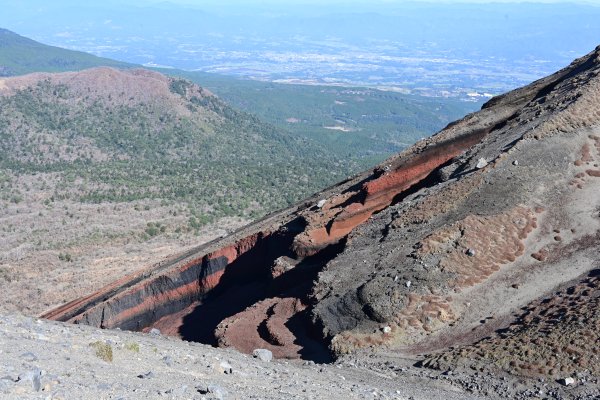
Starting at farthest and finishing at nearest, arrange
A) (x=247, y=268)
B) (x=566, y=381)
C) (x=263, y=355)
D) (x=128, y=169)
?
1. (x=128, y=169)
2. (x=247, y=268)
3. (x=263, y=355)
4. (x=566, y=381)

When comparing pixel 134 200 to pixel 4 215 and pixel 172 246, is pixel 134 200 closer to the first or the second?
pixel 4 215

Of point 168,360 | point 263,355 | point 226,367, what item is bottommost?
point 263,355

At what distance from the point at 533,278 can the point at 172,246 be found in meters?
37.5

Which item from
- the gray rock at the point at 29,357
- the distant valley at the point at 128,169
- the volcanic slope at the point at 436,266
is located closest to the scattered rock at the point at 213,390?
the gray rock at the point at 29,357

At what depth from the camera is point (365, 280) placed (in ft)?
69.2

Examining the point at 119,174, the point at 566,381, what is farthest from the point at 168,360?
the point at 119,174

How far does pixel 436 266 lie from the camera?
20578 mm

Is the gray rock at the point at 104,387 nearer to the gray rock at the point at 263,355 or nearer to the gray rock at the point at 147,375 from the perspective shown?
the gray rock at the point at 147,375

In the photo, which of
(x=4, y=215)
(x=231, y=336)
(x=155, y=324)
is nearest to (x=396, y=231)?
(x=231, y=336)

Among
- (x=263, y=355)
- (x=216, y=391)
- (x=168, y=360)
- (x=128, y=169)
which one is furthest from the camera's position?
(x=128, y=169)

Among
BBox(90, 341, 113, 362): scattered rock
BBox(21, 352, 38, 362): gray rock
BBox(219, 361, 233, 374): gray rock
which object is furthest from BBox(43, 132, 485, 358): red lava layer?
BBox(21, 352, 38, 362): gray rock

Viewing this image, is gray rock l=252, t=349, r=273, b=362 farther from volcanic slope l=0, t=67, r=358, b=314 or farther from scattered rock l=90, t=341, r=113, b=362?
volcanic slope l=0, t=67, r=358, b=314

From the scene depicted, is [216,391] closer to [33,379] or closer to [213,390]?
[213,390]

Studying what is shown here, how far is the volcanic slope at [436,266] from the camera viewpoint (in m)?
18.7
